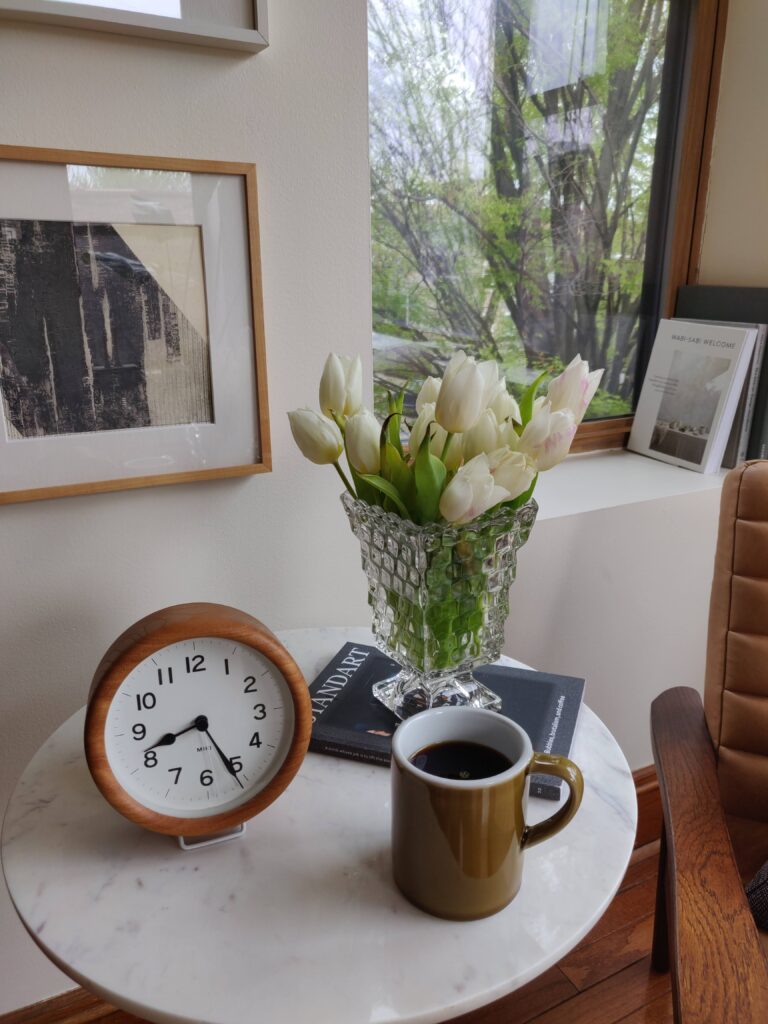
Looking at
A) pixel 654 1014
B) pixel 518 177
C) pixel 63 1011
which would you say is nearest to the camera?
pixel 63 1011

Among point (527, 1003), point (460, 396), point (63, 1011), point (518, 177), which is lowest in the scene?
point (527, 1003)

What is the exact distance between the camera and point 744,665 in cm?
108

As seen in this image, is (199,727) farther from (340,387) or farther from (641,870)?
(641,870)

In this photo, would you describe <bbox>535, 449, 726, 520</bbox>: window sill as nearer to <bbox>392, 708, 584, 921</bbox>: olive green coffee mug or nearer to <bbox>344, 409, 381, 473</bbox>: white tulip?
<bbox>344, 409, 381, 473</bbox>: white tulip

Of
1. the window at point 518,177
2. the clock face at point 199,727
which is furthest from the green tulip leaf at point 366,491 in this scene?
the window at point 518,177

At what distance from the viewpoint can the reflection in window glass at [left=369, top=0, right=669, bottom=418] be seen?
1366 mm

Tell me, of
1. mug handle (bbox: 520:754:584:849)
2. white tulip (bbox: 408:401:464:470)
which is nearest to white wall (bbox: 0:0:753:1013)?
white tulip (bbox: 408:401:464:470)

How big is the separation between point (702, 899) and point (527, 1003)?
69cm

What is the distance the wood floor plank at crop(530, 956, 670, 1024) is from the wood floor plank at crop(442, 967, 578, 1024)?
1 cm

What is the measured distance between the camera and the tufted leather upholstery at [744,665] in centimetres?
107

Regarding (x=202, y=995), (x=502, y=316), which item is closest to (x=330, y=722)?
(x=202, y=995)

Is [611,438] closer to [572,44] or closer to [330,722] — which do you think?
[572,44]

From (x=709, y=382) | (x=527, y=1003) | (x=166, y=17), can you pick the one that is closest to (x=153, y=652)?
(x=166, y=17)

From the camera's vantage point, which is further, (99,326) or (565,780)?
(99,326)
